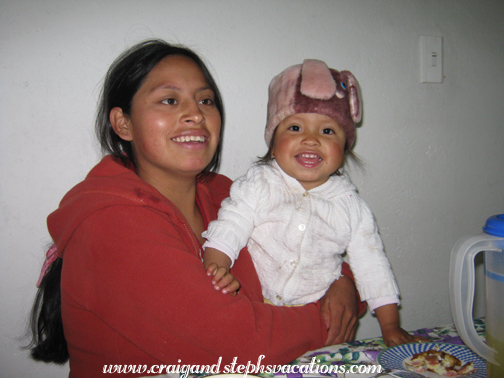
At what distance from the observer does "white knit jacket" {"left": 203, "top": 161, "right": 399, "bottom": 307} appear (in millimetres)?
964

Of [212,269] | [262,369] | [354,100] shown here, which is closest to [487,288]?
[262,369]

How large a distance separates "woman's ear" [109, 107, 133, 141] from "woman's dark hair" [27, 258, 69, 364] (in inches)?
14.9

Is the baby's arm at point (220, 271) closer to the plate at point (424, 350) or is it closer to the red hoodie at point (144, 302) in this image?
the red hoodie at point (144, 302)

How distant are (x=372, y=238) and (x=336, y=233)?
0.10 meters

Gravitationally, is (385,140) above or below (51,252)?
above

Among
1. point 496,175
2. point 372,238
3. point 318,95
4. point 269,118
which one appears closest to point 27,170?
point 269,118

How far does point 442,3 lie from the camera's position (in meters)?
1.44

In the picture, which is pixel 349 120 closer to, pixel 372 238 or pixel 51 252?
pixel 372 238

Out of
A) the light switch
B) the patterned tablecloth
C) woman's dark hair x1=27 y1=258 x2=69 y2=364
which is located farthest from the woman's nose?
the light switch

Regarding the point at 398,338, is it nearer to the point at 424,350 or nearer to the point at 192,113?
the point at 424,350

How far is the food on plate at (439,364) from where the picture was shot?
0.59 m

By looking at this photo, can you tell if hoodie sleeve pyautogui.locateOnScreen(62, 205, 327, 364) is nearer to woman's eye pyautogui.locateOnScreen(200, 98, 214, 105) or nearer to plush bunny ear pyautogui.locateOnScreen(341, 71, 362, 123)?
woman's eye pyautogui.locateOnScreen(200, 98, 214, 105)

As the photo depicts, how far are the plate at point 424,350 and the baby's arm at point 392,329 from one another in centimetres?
10

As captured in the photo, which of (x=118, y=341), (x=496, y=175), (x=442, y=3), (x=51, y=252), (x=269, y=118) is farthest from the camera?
(x=496, y=175)
